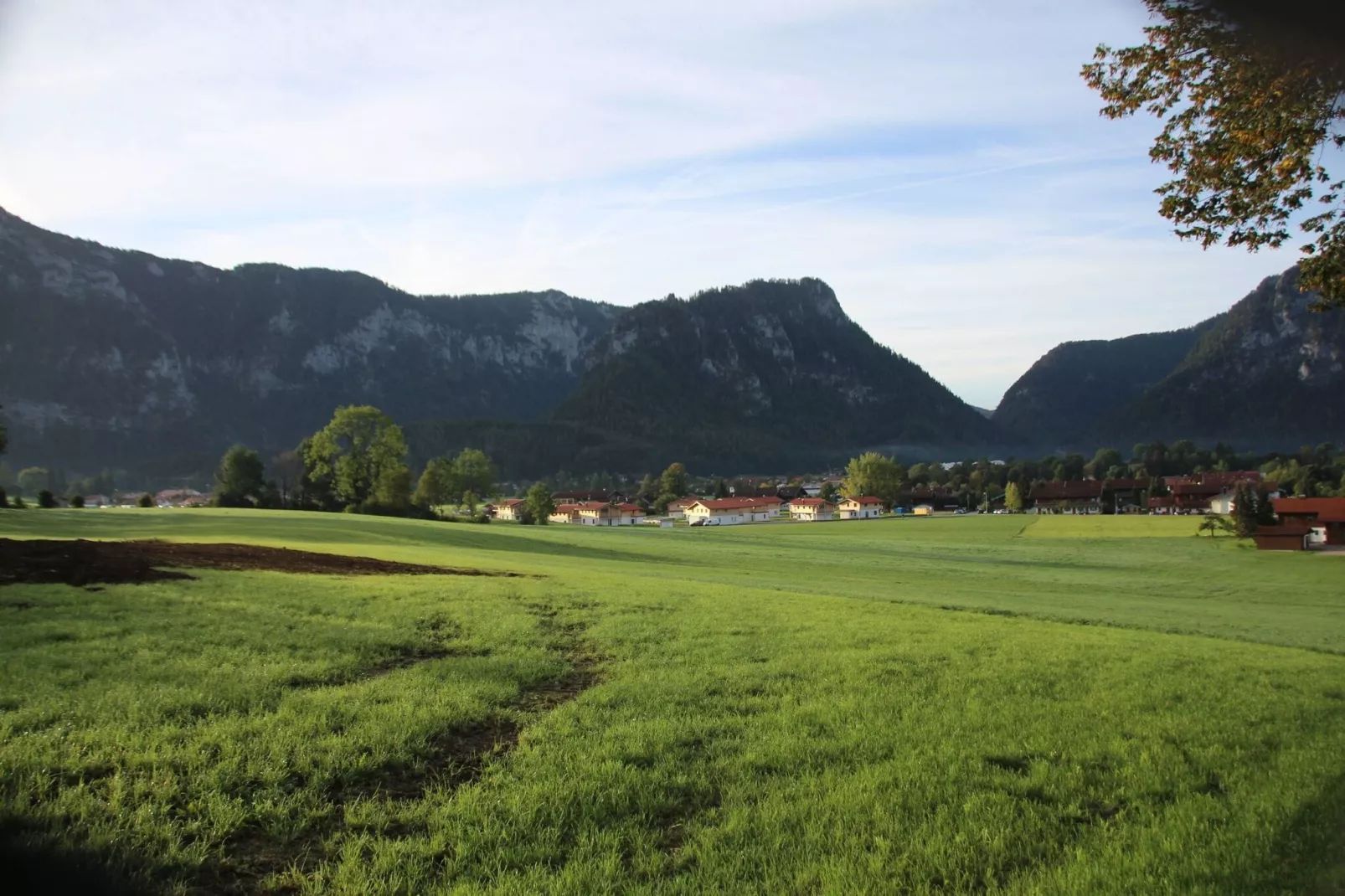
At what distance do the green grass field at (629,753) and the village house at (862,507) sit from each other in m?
133

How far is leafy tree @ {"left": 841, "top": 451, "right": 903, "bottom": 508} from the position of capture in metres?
153

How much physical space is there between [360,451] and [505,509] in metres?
69.9

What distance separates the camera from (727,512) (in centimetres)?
14838

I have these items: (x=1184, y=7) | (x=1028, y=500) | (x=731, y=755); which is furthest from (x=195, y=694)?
(x=1028, y=500)

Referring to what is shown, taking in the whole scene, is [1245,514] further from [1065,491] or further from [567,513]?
[567,513]

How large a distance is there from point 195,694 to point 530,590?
1102 centimetres

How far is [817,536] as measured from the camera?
7912cm

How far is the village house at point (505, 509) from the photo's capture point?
141575mm

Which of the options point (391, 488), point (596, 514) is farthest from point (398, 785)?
point (596, 514)

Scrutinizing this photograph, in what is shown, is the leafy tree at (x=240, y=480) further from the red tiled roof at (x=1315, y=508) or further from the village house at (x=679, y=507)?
the red tiled roof at (x=1315, y=508)

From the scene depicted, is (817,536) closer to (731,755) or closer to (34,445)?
(731,755)

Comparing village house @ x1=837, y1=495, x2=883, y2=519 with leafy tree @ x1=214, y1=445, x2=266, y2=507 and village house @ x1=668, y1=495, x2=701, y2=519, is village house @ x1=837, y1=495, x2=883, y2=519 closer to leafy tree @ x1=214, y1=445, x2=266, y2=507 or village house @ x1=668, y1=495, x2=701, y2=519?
village house @ x1=668, y1=495, x2=701, y2=519

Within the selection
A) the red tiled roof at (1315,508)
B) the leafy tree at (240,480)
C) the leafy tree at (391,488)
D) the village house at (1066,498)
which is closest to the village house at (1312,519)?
the red tiled roof at (1315,508)

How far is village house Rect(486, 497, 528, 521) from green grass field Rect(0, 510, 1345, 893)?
12781cm
